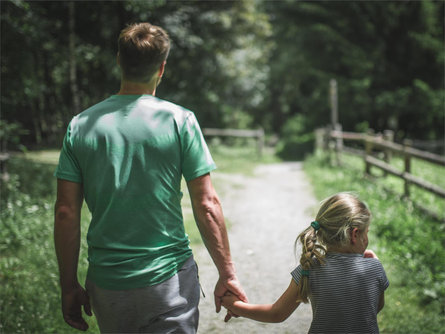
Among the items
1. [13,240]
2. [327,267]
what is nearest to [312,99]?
[13,240]

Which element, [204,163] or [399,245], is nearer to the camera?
[204,163]

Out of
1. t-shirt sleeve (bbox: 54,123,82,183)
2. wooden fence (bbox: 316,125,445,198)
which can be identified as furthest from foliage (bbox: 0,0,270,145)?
wooden fence (bbox: 316,125,445,198)

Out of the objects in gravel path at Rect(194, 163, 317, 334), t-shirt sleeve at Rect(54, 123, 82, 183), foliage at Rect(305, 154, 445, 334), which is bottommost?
gravel path at Rect(194, 163, 317, 334)

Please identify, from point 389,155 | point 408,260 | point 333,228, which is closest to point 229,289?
point 333,228

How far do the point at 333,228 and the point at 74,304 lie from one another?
126cm

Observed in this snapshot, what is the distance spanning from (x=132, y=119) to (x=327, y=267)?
115cm

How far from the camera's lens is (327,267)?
1980 millimetres

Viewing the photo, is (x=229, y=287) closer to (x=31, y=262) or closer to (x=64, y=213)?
(x=64, y=213)

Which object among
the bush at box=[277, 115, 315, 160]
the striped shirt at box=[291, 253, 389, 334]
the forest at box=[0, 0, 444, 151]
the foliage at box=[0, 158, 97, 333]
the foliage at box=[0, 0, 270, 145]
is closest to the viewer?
the striped shirt at box=[291, 253, 389, 334]

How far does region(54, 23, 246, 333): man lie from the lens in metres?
1.67

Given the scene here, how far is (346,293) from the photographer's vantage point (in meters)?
1.94

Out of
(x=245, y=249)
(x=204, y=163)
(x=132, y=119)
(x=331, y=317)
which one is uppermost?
(x=132, y=119)

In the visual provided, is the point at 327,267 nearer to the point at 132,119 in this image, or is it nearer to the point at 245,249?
the point at 132,119

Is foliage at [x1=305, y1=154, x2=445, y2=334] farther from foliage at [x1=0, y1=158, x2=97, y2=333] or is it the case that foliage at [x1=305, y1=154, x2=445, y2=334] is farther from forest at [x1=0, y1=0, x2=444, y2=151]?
forest at [x1=0, y1=0, x2=444, y2=151]
